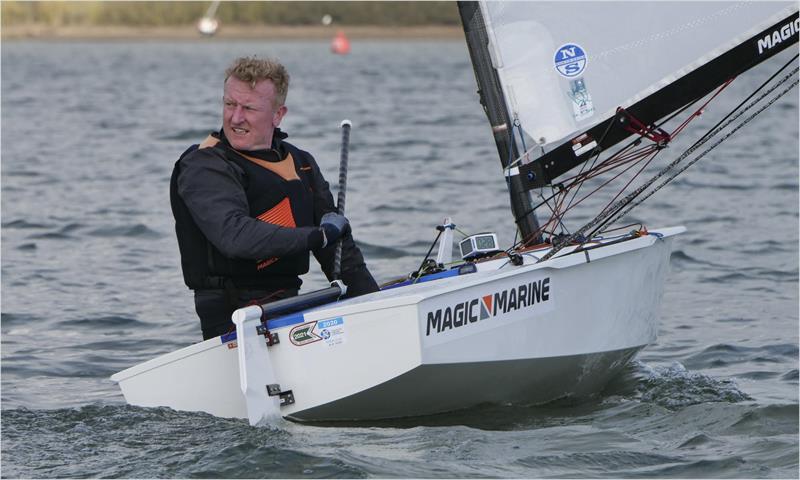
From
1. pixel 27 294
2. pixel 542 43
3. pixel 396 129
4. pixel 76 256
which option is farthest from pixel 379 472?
pixel 396 129

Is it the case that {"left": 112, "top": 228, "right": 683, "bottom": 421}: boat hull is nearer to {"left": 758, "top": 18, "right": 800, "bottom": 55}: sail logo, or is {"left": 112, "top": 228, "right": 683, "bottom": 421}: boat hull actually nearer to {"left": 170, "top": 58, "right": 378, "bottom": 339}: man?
{"left": 170, "top": 58, "right": 378, "bottom": 339}: man

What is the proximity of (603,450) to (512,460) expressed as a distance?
379 millimetres

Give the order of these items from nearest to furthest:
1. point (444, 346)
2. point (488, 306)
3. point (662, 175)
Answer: point (444, 346) → point (488, 306) → point (662, 175)

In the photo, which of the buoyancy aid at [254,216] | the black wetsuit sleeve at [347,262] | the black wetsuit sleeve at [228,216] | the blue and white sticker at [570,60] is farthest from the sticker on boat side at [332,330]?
the blue and white sticker at [570,60]

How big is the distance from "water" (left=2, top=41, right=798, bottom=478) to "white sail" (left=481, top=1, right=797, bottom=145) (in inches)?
49.1

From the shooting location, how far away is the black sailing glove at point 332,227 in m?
4.90

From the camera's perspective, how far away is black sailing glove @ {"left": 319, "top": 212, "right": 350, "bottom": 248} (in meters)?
4.90

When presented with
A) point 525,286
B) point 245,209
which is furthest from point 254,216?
point 525,286

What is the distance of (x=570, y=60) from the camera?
563 cm

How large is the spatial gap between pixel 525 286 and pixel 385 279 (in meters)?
4.08

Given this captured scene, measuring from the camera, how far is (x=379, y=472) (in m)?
4.57

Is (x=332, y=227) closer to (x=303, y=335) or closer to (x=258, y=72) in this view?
(x=303, y=335)

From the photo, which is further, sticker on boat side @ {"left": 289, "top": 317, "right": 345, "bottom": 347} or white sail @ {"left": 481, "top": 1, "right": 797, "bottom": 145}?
white sail @ {"left": 481, "top": 1, "right": 797, "bottom": 145}

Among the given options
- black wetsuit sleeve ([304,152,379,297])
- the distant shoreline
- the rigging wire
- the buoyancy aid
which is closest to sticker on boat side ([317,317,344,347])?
the buoyancy aid
